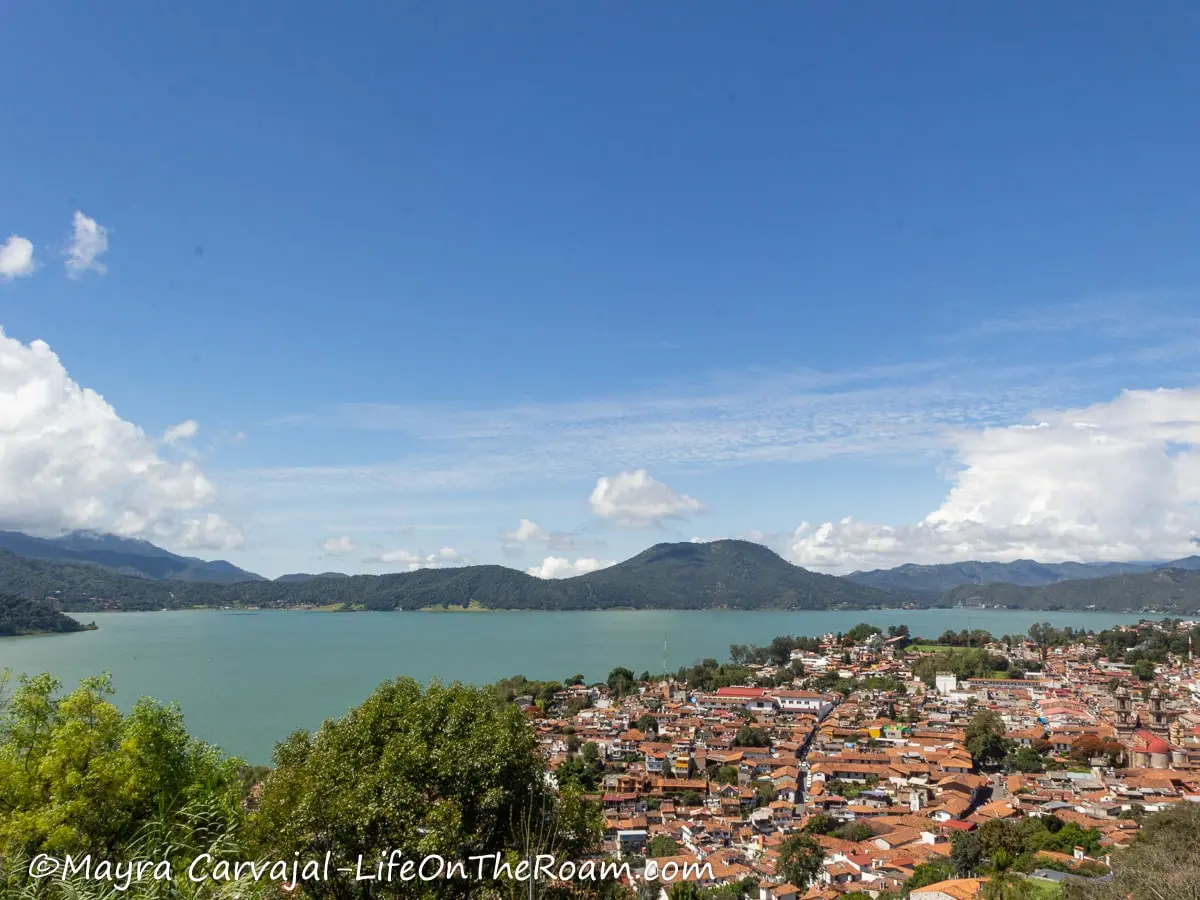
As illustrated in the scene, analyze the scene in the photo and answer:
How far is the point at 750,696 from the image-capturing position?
32.8 metres

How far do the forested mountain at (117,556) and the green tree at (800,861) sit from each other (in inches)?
6229

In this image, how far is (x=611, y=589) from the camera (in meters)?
125

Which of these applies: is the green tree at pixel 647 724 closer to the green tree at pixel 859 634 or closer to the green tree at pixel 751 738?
the green tree at pixel 751 738

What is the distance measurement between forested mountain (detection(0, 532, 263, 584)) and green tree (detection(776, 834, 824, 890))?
158221 millimetres

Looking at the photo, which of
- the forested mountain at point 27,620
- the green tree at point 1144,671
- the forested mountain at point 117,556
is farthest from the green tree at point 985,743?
the forested mountain at point 117,556

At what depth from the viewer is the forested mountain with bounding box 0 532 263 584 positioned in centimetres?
15825

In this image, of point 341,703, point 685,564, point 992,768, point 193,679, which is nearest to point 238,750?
point 341,703

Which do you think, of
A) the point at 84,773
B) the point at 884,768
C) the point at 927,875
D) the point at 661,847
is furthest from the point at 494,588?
the point at 84,773

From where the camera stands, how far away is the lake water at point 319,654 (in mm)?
28812

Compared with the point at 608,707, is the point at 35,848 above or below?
above

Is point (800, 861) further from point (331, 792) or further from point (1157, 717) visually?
point (1157, 717)

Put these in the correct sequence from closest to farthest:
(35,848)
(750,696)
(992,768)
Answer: (35,848)
(992,768)
(750,696)

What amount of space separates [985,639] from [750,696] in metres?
25.4

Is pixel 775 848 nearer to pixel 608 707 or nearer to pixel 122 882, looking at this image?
pixel 122 882
